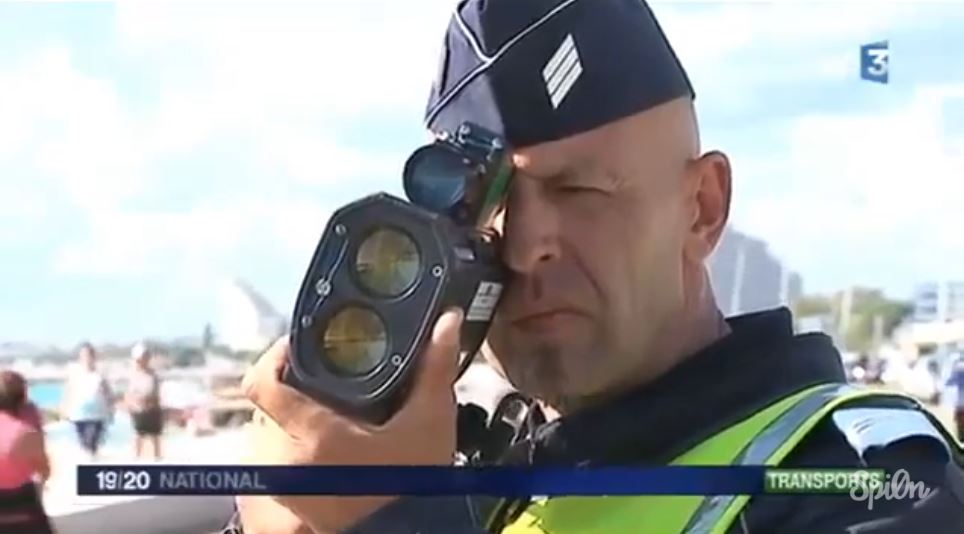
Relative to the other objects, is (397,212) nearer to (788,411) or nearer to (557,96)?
(557,96)

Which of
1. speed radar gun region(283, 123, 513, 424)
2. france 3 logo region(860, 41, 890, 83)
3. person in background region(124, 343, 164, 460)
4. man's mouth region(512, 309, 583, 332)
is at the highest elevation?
france 3 logo region(860, 41, 890, 83)

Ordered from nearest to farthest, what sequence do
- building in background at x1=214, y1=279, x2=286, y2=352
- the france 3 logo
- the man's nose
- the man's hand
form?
the man's hand
the man's nose
building in background at x1=214, y1=279, x2=286, y2=352
the france 3 logo

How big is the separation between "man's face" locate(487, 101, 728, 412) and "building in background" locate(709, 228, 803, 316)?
0.34ft

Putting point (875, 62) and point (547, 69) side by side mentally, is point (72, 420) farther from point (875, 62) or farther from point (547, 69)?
point (875, 62)

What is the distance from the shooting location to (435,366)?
869 millimetres

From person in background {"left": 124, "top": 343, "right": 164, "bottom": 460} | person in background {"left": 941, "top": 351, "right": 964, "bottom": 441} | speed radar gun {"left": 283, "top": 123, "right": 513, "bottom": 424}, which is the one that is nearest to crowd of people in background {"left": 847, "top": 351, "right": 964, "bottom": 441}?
person in background {"left": 941, "top": 351, "right": 964, "bottom": 441}

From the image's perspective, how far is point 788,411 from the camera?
999 millimetres

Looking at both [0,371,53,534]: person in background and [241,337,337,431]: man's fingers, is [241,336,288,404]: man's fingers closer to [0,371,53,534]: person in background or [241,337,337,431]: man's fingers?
[241,337,337,431]: man's fingers

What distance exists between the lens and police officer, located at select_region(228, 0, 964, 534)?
3.14ft

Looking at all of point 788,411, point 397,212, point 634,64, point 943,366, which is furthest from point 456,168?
point 943,366

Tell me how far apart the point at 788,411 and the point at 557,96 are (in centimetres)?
28

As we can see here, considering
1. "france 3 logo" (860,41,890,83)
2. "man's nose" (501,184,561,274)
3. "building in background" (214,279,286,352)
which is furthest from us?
"france 3 logo" (860,41,890,83)

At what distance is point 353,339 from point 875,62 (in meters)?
0.58

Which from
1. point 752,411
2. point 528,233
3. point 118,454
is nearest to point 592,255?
point 528,233
